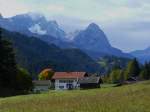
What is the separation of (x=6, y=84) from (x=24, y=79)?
17973 mm

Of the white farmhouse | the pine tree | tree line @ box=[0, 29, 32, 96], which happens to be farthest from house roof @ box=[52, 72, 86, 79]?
the pine tree

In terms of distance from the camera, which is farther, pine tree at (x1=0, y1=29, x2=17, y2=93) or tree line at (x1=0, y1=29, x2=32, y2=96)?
pine tree at (x1=0, y1=29, x2=17, y2=93)

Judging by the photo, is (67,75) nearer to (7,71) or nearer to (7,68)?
(7,68)

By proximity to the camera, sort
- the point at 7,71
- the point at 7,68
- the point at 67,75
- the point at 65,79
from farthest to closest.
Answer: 1. the point at 67,75
2. the point at 65,79
3. the point at 7,68
4. the point at 7,71

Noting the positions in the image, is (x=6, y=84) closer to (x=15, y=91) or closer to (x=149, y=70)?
(x=15, y=91)

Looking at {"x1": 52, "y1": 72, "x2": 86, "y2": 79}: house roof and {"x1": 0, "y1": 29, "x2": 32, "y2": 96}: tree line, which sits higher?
{"x1": 52, "y1": 72, "x2": 86, "y2": 79}: house roof

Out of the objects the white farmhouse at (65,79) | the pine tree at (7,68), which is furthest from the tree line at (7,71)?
the white farmhouse at (65,79)

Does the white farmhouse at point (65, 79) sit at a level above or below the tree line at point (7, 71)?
above

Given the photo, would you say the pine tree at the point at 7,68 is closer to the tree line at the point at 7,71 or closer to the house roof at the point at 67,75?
the tree line at the point at 7,71

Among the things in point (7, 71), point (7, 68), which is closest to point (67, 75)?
point (7, 68)

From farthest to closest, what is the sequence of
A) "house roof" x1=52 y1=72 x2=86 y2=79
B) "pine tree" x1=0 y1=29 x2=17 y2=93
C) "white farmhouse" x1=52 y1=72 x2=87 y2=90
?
"house roof" x1=52 y1=72 x2=86 y2=79, "white farmhouse" x1=52 y1=72 x2=87 y2=90, "pine tree" x1=0 y1=29 x2=17 y2=93

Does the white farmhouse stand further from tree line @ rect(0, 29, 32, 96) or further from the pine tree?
the pine tree

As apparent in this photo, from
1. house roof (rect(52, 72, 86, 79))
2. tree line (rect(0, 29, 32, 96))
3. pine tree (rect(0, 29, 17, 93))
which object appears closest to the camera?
tree line (rect(0, 29, 32, 96))

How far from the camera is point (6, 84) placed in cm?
8238
